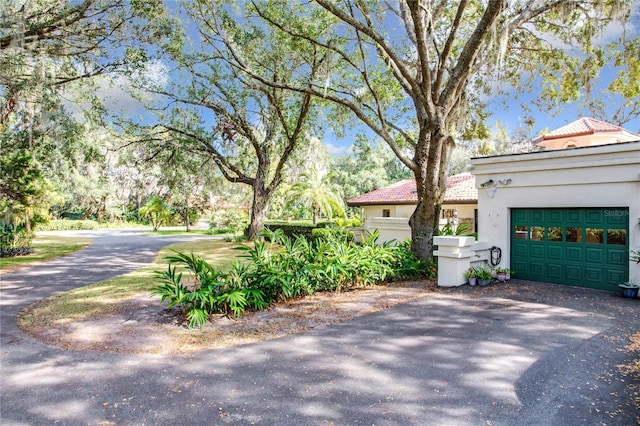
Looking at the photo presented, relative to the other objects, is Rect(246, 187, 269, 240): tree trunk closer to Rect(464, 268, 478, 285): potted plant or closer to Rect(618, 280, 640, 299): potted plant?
Rect(464, 268, 478, 285): potted plant

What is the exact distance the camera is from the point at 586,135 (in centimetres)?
1642

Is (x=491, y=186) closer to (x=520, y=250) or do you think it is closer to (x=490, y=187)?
(x=490, y=187)

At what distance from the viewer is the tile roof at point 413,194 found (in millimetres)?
19987

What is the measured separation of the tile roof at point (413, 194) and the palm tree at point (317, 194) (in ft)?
5.45

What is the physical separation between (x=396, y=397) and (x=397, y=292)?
5.15 meters

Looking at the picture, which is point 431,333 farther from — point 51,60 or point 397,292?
point 51,60

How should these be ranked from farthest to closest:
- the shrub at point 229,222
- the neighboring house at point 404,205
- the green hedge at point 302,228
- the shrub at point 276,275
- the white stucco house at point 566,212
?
the shrub at point 229,222 < the green hedge at point 302,228 < the neighboring house at point 404,205 < the white stucco house at point 566,212 < the shrub at point 276,275

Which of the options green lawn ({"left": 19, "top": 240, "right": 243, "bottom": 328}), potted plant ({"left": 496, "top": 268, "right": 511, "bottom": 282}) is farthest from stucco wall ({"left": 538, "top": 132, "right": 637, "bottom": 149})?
green lawn ({"left": 19, "top": 240, "right": 243, "bottom": 328})

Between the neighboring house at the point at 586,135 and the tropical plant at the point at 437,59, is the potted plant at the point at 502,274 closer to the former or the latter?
the tropical plant at the point at 437,59

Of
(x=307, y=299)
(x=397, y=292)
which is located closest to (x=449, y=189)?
(x=397, y=292)

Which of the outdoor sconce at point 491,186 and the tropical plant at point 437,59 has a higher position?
the tropical plant at point 437,59

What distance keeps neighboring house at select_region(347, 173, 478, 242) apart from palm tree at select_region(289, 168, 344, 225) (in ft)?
5.50

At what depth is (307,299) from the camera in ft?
27.2

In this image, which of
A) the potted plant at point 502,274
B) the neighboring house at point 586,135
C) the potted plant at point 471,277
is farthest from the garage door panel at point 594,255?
the neighboring house at point 586,135
